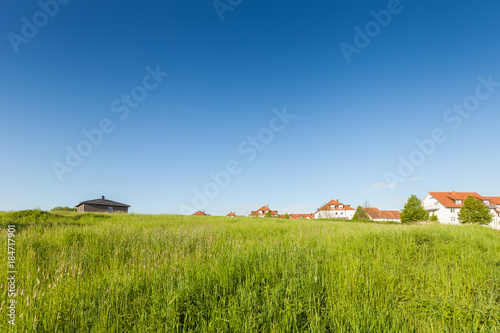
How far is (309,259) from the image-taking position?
13.8 feet

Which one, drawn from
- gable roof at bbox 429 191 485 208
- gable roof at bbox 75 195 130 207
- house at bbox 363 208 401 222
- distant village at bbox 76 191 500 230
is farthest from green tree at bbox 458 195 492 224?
gable roof at bbox 75 195 130 207

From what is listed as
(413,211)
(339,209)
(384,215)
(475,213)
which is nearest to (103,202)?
(413,211)

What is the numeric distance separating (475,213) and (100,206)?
7950 cm

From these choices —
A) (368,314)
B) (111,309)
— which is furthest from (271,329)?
(111,309)

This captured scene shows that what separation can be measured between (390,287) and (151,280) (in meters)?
3.42

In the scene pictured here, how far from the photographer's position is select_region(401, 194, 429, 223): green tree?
1732 inches

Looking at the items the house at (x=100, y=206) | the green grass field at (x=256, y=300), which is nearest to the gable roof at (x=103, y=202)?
the house at (x=100, y=206)

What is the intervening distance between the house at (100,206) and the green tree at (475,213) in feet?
236

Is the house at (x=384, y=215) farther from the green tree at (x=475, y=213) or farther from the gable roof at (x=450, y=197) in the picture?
the green tree at (x=475, y=213)

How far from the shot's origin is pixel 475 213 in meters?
42.4

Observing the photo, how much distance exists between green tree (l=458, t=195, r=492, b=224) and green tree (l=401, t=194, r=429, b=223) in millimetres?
6490

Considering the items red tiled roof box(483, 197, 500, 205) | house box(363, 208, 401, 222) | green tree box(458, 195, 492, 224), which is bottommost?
house box(363, 208, 401, 222)

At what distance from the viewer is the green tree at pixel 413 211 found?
1732 inches

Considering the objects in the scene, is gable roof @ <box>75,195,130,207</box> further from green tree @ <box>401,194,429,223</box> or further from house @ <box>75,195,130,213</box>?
green tree @ <box>401,194,429,223</box>
